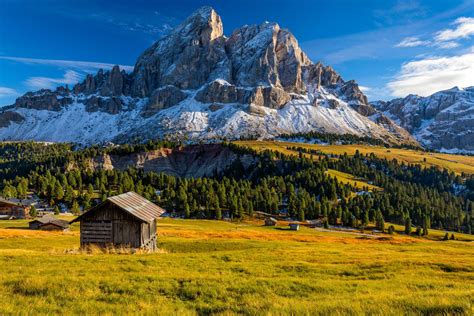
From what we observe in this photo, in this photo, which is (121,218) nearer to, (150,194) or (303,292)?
(303,292)

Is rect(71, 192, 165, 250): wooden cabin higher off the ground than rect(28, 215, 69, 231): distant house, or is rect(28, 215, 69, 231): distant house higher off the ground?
rect(71, 192, 165, 250): wooden cabin

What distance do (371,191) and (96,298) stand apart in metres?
196

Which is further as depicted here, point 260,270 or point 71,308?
point 260,270

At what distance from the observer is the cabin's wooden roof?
39.6 meters

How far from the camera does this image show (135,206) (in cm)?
4225

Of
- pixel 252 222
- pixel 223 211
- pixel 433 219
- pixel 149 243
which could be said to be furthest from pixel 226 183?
pixel 149 243

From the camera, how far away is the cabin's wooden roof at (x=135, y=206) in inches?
1559

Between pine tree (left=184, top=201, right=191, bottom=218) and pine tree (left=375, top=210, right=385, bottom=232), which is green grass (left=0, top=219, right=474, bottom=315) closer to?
pine tree (left=184, top=201, right=191, bottom=218)

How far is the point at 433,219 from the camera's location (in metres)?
162

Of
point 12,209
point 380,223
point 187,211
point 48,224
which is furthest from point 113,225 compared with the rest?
point 380,223

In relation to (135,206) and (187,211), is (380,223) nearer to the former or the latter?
(187,211)

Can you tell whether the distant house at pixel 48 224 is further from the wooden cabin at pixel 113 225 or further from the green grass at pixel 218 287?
the green grass at pixel 218 287

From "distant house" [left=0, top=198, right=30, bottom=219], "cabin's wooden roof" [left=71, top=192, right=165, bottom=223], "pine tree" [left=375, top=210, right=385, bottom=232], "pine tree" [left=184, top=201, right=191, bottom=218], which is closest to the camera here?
"cabin's wooden roof" [left=71, top=192, right=165, bottom=223]

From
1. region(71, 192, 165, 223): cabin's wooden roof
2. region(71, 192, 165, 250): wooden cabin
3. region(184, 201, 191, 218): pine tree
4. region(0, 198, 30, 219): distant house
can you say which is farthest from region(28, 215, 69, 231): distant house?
region(184, 201, 191, 218): pine tree
